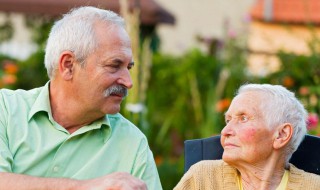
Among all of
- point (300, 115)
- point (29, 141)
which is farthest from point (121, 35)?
point (300, 115)

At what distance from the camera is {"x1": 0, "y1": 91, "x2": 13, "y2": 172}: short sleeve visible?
13.8 feet

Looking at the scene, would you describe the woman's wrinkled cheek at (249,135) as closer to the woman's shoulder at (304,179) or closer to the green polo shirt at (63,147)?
the woman's shoulder at (304,179)

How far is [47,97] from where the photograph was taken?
175 inches

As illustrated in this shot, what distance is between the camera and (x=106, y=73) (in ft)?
14.2

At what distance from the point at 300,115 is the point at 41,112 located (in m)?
1.19

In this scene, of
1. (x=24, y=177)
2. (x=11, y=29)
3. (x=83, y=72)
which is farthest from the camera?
(x=11, y=29)

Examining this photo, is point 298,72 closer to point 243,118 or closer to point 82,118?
point 243,118

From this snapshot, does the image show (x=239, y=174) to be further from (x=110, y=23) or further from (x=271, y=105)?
(x=110, y=23)

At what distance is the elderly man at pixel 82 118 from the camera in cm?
430

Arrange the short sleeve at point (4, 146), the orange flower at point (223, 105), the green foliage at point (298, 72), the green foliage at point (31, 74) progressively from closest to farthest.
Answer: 1. the short sleeve at point (4, 146)
2. the orange flower at point (223, 105)
3. the green foliage at point (298, 72)
4. the green foliage at point (31, 74)

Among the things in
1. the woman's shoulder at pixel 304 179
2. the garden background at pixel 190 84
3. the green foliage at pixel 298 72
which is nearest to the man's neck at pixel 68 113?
the woman's shoulder at pixel 304 179

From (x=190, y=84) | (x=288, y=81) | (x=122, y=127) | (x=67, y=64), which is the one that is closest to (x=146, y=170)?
(x=122, y=127)

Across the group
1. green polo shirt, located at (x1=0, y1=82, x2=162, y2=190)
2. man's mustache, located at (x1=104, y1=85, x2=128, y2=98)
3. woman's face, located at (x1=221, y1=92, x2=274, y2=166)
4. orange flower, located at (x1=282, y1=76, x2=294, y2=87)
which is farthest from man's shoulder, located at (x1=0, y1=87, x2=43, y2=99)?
orange flower, located at (x1=282, y1=76, x2=294, y2=87)

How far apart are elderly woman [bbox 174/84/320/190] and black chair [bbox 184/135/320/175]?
0.58ft
